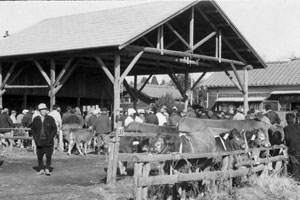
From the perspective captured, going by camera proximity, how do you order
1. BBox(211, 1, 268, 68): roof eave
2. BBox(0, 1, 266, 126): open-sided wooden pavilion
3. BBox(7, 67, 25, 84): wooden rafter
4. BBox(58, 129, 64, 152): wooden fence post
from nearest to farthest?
BBox(58, 129, 64, 152): wooden fence post, BBox(0, 1, 266, 126): open-sided wooden pavilion, BBox(211, 1, 268, 68): roof eave, BBox(7, 67, 25, 84): wooden rafter

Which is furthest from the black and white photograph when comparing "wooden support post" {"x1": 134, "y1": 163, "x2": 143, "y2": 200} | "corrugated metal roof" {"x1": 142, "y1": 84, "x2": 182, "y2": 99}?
"corrugated metal roof" {"x1": 142, "y1": 84, "x2": 182, "y2": 99}

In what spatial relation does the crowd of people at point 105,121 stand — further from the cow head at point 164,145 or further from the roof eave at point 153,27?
the cow head at point 164,145

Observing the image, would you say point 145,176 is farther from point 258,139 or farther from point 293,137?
point 293,137

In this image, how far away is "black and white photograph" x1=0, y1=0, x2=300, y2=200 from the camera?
31.9 ft

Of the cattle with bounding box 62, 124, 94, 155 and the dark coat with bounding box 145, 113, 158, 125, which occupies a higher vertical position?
the dark coat with bounding box 145, 113, 158, 125

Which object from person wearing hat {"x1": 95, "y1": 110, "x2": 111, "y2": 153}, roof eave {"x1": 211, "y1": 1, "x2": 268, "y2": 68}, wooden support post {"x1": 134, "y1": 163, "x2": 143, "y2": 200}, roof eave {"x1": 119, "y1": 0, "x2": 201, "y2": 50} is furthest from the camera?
roof eave {"x1": 211, "y1": 1, "x2": 268, "y2": 68}

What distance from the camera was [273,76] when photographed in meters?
38.6

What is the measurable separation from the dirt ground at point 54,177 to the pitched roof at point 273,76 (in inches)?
911

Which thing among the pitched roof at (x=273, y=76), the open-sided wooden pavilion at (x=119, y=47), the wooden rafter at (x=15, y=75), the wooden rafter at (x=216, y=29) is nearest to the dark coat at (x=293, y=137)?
the open-sided wooden pavilion at (x=119, y=47)

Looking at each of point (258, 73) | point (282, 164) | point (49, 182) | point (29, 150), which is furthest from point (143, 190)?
point (258, 73)

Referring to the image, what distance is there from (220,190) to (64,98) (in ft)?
70.9

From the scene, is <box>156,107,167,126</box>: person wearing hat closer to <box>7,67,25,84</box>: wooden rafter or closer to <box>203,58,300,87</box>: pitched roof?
<box>7,67,25,84</box>: wooden rafter

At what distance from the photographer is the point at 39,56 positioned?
69.9 ft

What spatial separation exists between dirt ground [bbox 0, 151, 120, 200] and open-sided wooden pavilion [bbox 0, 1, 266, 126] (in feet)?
10.5
